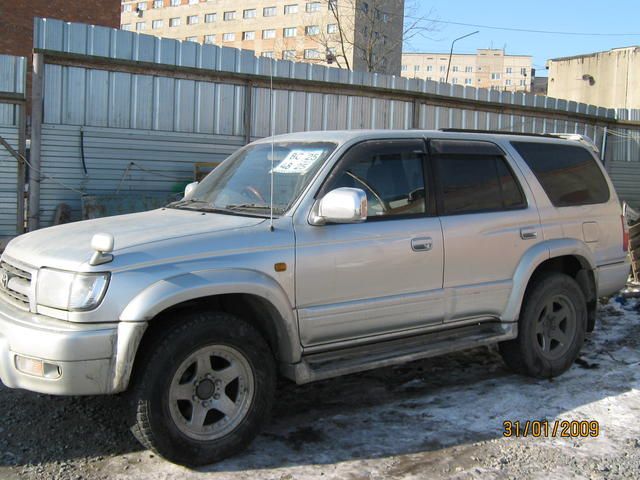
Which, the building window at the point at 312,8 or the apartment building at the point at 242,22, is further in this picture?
the apartment building at the point at 242,22

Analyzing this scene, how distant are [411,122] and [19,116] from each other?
27.4 ft

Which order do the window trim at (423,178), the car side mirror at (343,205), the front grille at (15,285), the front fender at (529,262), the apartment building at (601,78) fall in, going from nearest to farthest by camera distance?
the front grille at (15,285) < the car side mirror at (343,205) < the window trim at (423,178) < the front fender at (529,262) < the apartment building at (601,78)

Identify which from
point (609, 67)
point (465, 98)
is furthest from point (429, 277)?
point (609, 67)

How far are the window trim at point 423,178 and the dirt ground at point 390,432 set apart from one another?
1.37 meters

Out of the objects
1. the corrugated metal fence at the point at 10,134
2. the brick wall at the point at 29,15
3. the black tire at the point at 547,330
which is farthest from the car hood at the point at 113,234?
the brick wall at the point at 29,15

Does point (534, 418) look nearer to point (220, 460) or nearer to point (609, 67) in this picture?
point (220, 460)

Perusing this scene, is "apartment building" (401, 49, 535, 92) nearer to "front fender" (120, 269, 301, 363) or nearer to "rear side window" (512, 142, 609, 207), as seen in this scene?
"rear side window" (512, 142, 609, 207)

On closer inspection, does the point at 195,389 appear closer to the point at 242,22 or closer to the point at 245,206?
the point at 245,206

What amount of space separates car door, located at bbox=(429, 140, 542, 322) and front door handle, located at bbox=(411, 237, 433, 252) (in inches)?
6.7

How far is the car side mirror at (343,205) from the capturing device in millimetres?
3932

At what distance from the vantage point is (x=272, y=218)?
13.4 ft

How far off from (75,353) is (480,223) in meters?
2.96

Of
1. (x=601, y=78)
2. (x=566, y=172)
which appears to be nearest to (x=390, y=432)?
(x=566, y=172)
